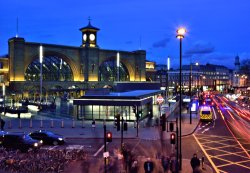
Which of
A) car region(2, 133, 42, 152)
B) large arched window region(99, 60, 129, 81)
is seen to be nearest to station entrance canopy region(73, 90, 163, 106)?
car region(2, 133, 42, 152)

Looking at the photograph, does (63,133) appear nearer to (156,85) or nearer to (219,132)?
(219,132)

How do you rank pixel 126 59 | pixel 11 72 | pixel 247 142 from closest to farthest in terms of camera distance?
pixel 247 142 → pixel 11 72 → pixel 126 59

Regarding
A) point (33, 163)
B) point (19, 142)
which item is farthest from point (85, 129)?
point (33, 163)

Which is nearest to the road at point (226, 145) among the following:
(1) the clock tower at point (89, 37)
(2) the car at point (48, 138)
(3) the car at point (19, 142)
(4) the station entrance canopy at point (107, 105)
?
(4) the station entrance canopy at point (107, 105)

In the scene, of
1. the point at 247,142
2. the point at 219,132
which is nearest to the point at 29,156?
the point at 247,142

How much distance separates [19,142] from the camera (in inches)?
1057

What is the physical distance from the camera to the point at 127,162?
22125 millimetres

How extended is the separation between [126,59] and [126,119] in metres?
83.9

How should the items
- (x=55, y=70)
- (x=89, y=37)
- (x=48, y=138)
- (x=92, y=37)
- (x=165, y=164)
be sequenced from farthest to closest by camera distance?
1. (x=92, y=37)
2. (x=89, y=37)
3. (x=55, y=70)
4. (x=48, y=138)
5. (x=165, y=164)

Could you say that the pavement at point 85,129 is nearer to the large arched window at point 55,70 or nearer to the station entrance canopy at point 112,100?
the station entrance canopy at point 112,100

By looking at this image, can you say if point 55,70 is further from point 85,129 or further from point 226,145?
point 226,145

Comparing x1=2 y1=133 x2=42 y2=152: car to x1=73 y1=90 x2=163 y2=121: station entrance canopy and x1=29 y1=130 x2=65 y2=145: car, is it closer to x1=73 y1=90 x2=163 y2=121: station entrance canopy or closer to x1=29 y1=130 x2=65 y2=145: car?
x1=29 y1=130 x2=65 y2=145: car

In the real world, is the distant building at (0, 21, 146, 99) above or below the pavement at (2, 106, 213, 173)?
above

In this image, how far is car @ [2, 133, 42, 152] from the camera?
26.8 m
